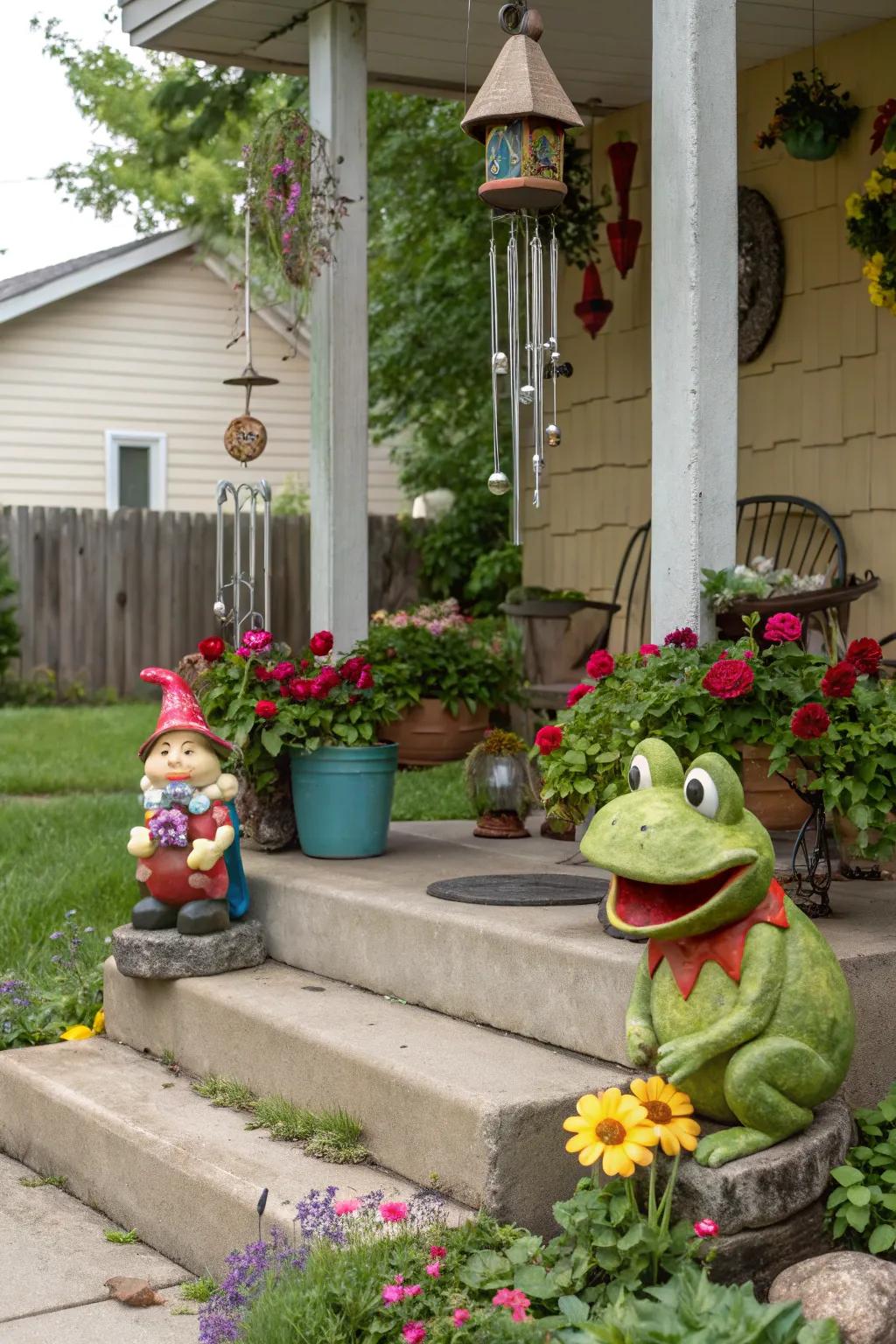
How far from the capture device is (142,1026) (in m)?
3.89

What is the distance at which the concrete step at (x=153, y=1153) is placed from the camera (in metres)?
2.91

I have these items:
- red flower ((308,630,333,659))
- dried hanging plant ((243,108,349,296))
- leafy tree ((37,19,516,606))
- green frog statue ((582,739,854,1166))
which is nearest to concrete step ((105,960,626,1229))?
green frog statue ((582,739,854,1166))

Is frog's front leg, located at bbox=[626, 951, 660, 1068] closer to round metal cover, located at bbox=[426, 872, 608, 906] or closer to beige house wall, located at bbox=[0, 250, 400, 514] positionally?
round metal cover, located at bbox=[426, 872, 608, 906]

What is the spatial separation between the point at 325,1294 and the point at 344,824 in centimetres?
191

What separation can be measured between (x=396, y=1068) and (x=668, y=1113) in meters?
0.67

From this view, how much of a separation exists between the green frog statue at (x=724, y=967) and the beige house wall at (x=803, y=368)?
3.26m

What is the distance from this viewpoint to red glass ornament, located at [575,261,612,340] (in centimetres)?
698

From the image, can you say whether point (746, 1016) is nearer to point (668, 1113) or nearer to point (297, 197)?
point (668, 1113)

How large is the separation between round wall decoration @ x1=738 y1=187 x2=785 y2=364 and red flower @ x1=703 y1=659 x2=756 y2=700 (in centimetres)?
331

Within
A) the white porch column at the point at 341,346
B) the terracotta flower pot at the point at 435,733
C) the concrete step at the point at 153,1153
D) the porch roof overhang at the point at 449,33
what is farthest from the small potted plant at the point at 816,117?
the concrete step at the point at 153,1153

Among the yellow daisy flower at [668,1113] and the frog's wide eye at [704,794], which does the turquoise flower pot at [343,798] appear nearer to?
the frog's wide eye at [704,794]

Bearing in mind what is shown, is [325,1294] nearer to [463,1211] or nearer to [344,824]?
[463,1211]

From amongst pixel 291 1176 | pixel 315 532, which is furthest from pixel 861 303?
pixel 291 1176

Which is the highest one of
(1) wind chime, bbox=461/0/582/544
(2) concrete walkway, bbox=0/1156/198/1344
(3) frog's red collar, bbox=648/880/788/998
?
A: (1) wind chime, bbox=461/0/582/544
